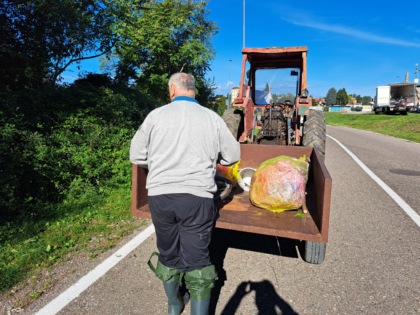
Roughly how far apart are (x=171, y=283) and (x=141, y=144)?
114 cm

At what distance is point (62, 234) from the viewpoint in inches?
168

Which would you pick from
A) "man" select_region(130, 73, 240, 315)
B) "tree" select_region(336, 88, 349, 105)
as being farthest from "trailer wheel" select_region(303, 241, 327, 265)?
"tree" select_region(336, 88, 349, 105)

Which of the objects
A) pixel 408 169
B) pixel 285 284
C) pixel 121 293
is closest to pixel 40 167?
pixel 121 293

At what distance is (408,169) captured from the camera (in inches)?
361

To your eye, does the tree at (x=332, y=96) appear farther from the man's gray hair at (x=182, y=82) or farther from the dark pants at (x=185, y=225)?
the dark pants at (x=185, y=225)

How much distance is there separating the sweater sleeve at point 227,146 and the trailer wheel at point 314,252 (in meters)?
1.62

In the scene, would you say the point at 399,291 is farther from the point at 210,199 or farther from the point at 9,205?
the point at 9,205

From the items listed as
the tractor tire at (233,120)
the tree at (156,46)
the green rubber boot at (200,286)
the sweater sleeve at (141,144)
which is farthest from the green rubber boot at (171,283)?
the tree at (156,46)

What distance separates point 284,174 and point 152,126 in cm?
173

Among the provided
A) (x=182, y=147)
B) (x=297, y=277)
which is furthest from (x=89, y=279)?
(x=297, y=277)

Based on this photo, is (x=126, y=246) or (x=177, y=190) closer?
(x=177, y=190)

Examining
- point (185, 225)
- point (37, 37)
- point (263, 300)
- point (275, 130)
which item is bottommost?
point (263, 300)

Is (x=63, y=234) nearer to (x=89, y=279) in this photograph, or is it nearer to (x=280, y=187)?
(x=89, y=279)

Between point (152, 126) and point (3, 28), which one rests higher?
point (3, 28)
